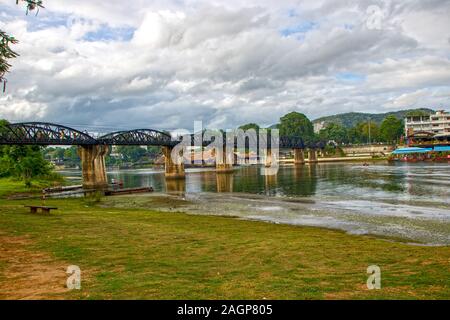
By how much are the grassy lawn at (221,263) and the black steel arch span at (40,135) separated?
85.4m

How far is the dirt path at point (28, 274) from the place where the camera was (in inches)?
496

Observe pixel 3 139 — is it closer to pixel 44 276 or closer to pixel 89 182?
pixel 89 182

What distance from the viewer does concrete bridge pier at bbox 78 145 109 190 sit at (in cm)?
11556

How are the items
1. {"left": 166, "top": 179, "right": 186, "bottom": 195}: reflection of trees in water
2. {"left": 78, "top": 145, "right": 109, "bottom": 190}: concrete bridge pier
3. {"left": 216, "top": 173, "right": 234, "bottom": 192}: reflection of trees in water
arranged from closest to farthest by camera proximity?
1. {"left": 216, "top": 173, "right": 234, "bottom": 192}: reflection of trees in water
2. {"left": 166, "top": 179, "right": 186, "bottom": 195}: reflection of trees in water
3. {"left": 78, "top": 145, "right": 109, "bottom": 190}: concrete bridge pier

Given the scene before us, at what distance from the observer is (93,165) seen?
12056 centimetres

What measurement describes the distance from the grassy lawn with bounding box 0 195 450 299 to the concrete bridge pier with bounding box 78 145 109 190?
299ft

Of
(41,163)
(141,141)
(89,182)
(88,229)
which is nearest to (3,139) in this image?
(41,163)

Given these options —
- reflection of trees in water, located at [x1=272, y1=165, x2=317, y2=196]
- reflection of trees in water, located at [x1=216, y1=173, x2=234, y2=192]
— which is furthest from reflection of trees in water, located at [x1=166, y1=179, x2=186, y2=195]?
reflection of trees in water, located at [x1=272, y1=165, x2=317, y2=196]

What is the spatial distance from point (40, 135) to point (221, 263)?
359 feet

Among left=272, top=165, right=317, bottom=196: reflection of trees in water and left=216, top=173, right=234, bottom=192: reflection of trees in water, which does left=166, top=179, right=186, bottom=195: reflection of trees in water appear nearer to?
left=216, top=173, right=234, bottom=192: reflection of trees in water

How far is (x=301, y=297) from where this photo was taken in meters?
12.1
